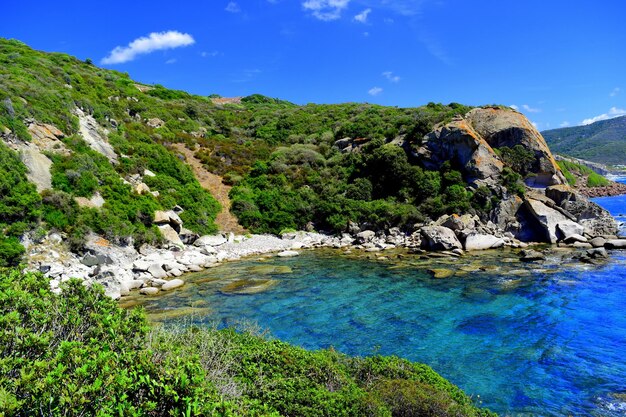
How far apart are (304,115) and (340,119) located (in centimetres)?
739

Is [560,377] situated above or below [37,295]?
below

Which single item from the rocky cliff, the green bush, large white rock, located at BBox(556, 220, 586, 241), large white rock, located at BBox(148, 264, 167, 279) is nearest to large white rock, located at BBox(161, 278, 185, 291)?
large white rock, located at BBox(148, 264, 167, 279)

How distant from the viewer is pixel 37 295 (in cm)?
582

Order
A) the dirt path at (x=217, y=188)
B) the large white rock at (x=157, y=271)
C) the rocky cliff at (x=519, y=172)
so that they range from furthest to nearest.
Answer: the dirt path at (x=217, y=188), the rocky cliff at (x=519, y=172), the large white rock at (x=157, y=271)

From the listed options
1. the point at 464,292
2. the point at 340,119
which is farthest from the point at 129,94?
the point at 464,292

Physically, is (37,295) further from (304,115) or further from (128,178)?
(304,115)

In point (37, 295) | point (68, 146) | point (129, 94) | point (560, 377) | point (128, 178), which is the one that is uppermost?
point (129, 94)

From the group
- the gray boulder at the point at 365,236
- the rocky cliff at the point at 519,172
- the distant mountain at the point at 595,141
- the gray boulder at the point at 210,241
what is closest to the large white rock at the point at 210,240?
the gray boulder at the point at 210,241

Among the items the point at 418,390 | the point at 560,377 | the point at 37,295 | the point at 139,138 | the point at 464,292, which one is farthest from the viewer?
the point at 139,138

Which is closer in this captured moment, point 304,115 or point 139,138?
point 139,138

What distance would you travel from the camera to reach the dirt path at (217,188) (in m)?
32.1

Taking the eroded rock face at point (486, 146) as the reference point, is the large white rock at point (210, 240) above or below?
below

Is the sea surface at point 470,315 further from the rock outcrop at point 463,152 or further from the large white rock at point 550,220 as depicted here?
the rock outcrop at point 463,152

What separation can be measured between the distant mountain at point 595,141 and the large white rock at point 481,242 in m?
147
